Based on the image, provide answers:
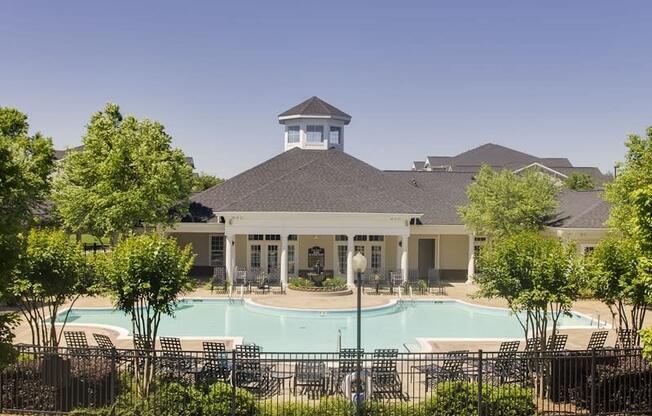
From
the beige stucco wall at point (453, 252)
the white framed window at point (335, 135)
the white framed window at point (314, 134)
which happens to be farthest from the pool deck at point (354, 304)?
the white framed window at point (314, 134)

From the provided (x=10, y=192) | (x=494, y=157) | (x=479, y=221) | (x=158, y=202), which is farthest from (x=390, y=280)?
(x=494, y=157)

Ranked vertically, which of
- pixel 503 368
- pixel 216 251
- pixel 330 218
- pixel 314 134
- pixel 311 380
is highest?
pixel 314 134

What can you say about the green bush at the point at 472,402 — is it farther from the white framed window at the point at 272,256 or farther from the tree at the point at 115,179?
the white framed window at the point at 272,256

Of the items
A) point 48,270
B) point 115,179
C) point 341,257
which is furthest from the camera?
point 341,257

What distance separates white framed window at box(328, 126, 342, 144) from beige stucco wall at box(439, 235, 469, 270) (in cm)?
1214

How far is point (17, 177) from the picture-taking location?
11.4 meters

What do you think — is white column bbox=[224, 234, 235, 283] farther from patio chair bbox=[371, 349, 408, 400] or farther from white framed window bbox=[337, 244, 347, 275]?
patio chair bbox=[371, 349, 408, 400]

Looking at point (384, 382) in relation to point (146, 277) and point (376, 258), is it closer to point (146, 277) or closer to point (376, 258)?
point (146, 277)

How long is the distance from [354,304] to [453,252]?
41.6 ft

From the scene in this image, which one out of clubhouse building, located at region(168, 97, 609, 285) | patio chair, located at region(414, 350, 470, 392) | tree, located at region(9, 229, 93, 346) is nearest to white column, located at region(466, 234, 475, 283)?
clubhouse building, located at region(168, 97, 609, 285)

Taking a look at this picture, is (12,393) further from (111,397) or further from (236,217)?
(236,217)

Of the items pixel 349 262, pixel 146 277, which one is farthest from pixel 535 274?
pixel 349 262

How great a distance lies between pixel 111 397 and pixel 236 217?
2171 cm

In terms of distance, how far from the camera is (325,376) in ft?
51.8
